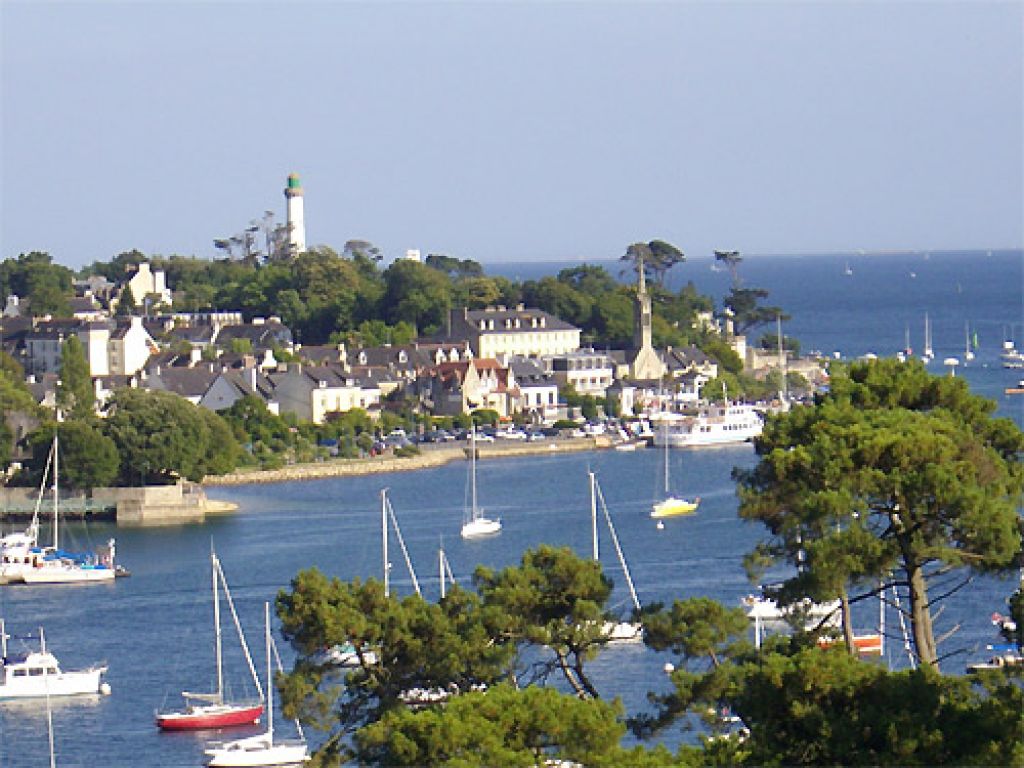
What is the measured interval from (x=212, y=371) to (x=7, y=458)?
7843 millimetres

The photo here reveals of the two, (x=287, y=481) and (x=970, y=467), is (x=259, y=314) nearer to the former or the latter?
(x=287, y=481)

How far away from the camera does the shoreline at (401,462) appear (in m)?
31.7

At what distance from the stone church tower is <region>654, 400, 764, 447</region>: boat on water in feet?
14.5

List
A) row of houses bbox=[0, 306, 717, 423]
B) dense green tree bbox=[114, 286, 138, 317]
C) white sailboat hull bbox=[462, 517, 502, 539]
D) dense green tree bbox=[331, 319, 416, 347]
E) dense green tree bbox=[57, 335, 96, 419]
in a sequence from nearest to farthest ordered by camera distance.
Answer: white sailboat hull bbox=[462, 517, 502, 539]
dense green tree bbox=[57, 335, 96, 419]
row of houses bbox=[0, 306, 717, 423]
dense green tree bbox=[331, 319, 416, 347]
dense green tree bbox=[114, 286, 138, 317]

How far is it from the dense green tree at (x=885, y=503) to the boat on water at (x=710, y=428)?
25360 mm

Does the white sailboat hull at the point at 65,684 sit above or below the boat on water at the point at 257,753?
above

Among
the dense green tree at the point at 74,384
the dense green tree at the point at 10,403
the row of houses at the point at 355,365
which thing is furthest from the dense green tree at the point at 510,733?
the row of houses at the point at 355,365

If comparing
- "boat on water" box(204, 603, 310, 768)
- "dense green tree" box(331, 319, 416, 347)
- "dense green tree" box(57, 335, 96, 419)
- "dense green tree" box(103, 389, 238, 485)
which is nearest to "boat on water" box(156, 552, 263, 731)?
"boat on water" box(204, 603, 310, 768)

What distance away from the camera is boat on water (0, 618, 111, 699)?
17312mm

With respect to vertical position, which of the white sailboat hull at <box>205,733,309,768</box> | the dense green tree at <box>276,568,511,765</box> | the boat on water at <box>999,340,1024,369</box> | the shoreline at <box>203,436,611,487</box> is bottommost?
the white sailboat hull at <box>205,733,309,768</box>

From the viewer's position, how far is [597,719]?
9.30m

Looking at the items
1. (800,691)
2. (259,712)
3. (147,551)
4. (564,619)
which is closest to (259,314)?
(147,551)

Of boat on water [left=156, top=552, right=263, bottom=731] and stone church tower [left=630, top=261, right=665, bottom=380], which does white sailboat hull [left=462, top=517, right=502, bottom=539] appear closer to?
boat on water [left=156, top=552, right=263, bottom=731]

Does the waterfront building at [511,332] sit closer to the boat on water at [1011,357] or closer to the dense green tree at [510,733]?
the boat on water at [1011,357]
